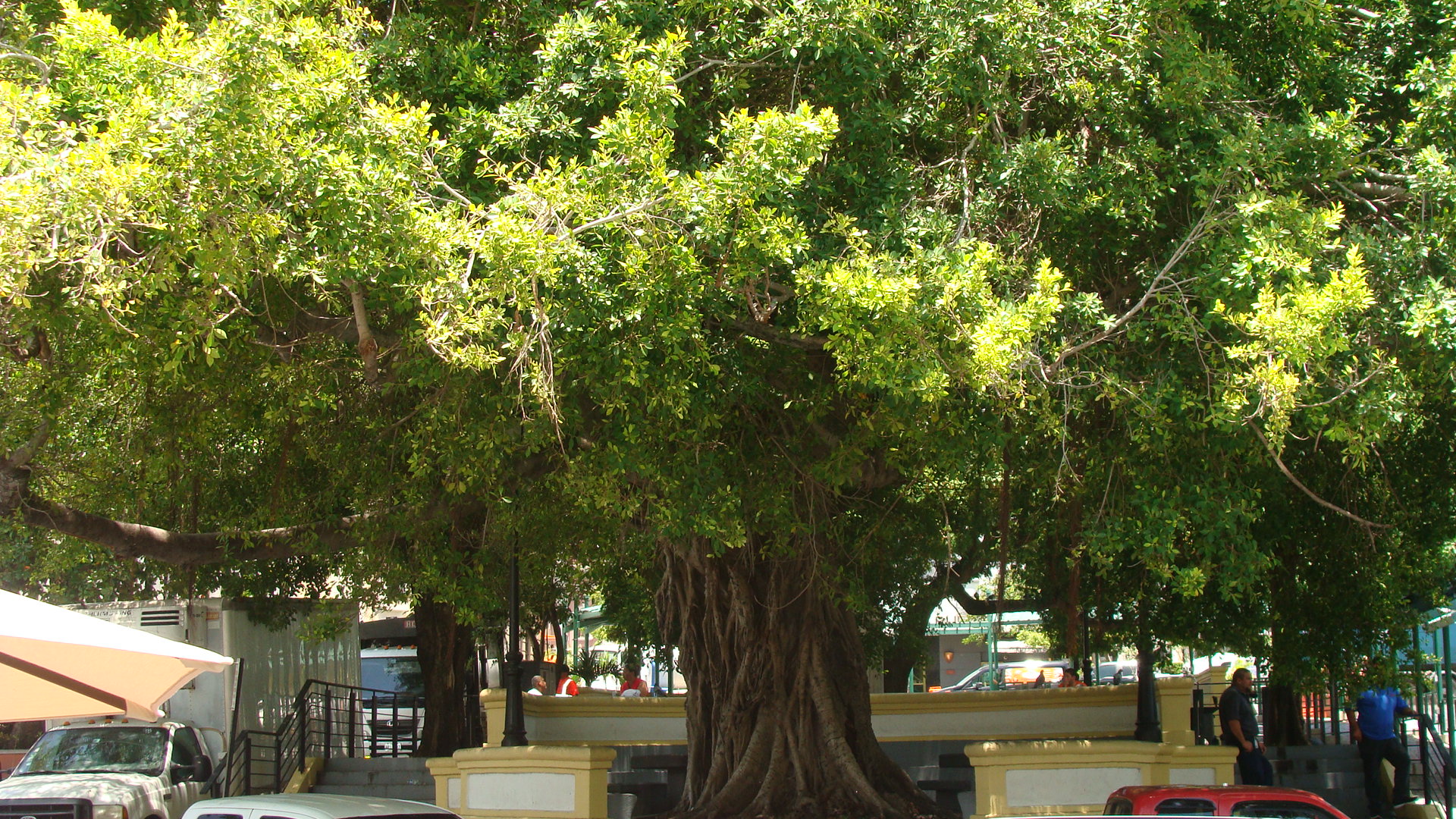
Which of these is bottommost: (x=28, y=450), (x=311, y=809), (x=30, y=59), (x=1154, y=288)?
(x=311, y=809)

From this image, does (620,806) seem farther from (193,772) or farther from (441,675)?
(441,675)

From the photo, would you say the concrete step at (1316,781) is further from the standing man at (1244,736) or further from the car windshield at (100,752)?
the car windshield at (100,752)

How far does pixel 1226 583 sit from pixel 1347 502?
3363mm

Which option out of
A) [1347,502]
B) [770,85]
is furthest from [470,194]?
[1347,502]

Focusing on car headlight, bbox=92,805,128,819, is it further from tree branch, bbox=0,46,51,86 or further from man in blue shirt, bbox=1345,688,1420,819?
man in blue shirt, bbox=1345,688,1420,819

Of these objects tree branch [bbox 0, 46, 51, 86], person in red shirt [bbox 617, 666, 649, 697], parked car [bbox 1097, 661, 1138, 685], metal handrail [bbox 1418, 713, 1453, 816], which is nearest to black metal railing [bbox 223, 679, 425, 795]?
person in red shirt [bbox 617, 666, 649, 697]

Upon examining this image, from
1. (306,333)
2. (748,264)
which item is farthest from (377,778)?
(748,264)

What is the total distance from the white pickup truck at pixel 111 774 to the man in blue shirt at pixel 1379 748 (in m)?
12.8

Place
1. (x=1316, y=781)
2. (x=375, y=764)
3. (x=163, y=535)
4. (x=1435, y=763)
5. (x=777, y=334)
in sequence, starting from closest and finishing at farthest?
(x=777, y=334), (x=163, y=535), (x=1435, y=763), (x=1316, y=781), (x=375, y=764)

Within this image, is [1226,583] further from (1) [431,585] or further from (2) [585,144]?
(1) [431,585]

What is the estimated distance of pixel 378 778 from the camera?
15.7 meters

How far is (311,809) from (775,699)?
622 centimetres

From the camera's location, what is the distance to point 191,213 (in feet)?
24.3

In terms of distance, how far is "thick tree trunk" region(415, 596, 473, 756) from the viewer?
66.4ft
